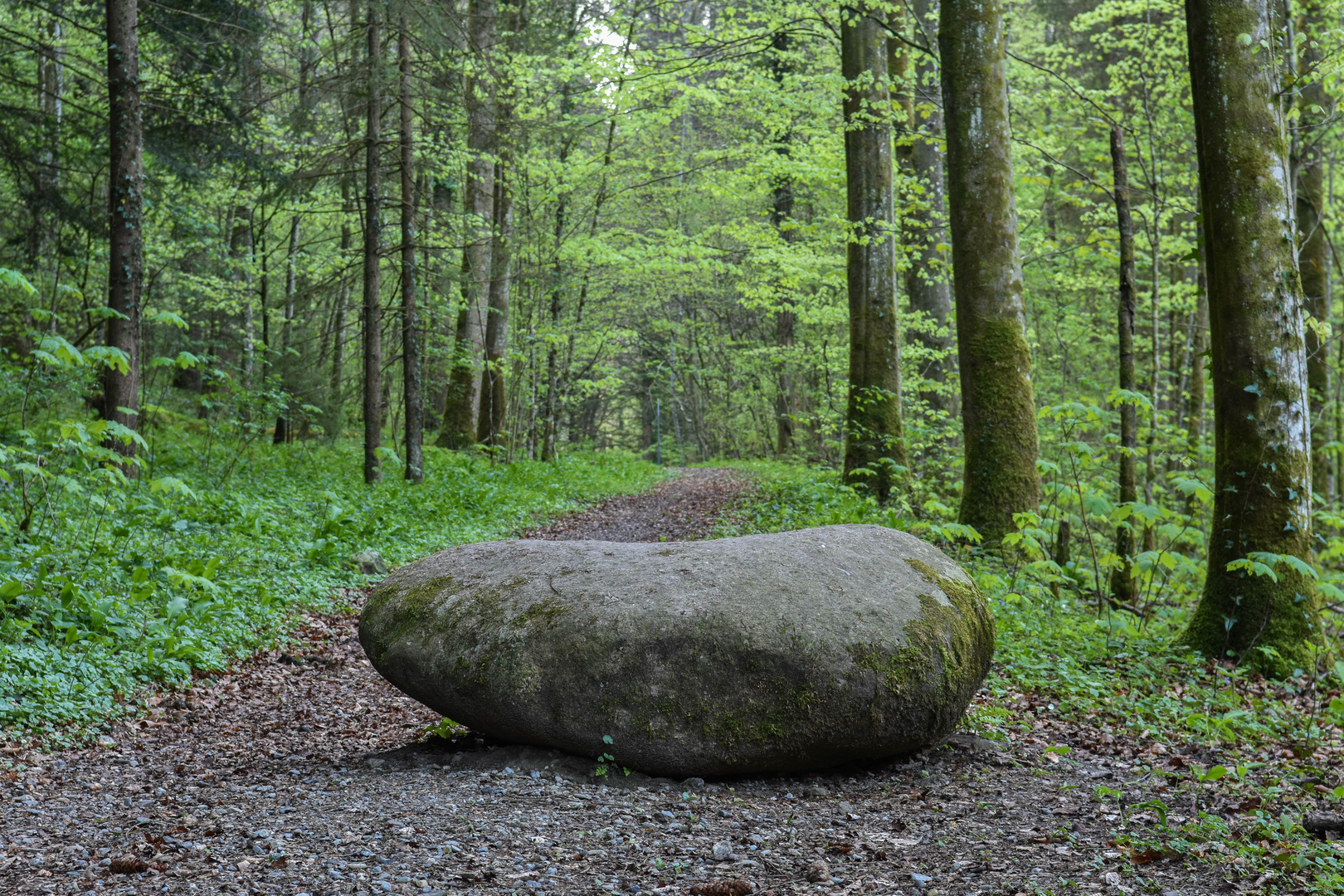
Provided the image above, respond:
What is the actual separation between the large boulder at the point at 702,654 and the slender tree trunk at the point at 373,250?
8.65 metres

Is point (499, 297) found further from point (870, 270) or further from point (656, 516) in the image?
point (870, 270)

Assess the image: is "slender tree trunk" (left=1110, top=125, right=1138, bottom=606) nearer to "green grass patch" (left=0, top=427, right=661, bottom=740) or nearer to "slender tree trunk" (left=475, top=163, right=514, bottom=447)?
"green grass patch" (left=0, top=427, right=661, bottom=740)

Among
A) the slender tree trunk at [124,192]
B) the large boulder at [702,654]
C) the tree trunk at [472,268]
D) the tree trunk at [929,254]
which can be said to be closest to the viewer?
the large boulder at [702,654]

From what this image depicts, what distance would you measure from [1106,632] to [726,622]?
3973 mm

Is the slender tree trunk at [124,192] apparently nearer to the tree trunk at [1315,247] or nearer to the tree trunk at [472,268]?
the tree trunk at [472,268]

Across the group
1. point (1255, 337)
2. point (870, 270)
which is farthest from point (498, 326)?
point (1255, 337)

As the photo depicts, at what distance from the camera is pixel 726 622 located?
13.0ft

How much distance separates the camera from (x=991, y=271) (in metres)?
7.81

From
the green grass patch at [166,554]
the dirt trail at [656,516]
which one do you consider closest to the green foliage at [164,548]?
the green grass patch at [166,554]

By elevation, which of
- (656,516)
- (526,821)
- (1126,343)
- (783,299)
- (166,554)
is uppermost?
(783,299)

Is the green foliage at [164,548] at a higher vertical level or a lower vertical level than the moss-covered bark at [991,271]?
lower

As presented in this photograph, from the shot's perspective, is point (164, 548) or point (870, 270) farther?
point (870, 270)

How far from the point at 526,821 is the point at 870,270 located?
379 inches

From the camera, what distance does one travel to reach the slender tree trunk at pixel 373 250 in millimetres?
11922
